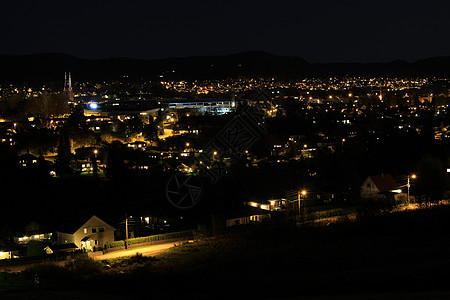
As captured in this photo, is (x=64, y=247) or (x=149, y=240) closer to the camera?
(x=64, y=247)

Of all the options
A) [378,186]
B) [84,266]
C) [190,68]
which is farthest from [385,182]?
[190,68]

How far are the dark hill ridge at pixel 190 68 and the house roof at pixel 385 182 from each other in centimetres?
5395

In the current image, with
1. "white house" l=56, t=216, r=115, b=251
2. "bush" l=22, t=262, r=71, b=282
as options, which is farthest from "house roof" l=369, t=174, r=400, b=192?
"bush" l=22, t=262, r=71, b=282

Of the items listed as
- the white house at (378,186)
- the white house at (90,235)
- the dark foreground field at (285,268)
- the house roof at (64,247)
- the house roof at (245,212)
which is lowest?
the dark foreground field at (285,268)

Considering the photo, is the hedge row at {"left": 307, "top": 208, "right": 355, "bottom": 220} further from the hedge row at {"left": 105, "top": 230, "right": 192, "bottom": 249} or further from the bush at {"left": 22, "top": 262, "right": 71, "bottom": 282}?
the bush at {"left": 22, "top": 262, "right": 71, "bottom": 282}

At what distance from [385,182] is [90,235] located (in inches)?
302

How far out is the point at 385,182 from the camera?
43.9ft

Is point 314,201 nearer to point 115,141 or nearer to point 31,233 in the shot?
point 31,233

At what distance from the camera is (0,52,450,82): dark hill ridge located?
2482 inches

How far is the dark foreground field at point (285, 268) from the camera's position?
20.6 ft

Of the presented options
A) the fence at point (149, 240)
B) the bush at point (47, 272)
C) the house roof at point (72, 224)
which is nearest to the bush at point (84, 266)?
the bush at point (47, 272)

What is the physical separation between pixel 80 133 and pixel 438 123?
18.3 meters

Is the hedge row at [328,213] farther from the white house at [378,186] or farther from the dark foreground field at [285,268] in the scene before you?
the white house at [378,186]

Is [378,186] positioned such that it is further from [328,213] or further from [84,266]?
[84,266]
